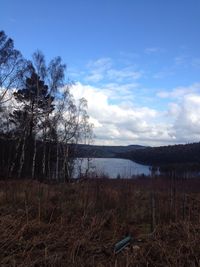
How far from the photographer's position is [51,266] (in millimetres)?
6102

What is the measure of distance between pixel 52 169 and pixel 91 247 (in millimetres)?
36896

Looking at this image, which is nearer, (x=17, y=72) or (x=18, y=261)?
(x=18, y=261)

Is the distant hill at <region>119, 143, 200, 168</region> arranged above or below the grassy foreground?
above

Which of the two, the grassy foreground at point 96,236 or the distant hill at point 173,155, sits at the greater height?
the distant hill at point 173,155

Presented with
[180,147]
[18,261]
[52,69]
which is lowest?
[18,261]

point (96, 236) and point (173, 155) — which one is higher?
point (173, 155)

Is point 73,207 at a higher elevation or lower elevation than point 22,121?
lower

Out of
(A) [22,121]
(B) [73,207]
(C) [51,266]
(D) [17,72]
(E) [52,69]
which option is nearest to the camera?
(C) [51,266]

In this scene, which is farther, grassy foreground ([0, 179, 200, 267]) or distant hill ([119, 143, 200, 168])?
distant hill ([119, 143, 200, 168])

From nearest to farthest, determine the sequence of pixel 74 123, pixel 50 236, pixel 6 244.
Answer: pixel 6 244
pixel 50 236
pixel 74 123

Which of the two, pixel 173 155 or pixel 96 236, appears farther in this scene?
pixel 173 155

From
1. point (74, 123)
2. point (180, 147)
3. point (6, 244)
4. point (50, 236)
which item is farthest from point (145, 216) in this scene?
point (180, 147)

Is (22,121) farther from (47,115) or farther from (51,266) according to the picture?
(51,266)

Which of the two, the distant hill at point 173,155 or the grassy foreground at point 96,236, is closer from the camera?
the grassy foreground at point 96,236
